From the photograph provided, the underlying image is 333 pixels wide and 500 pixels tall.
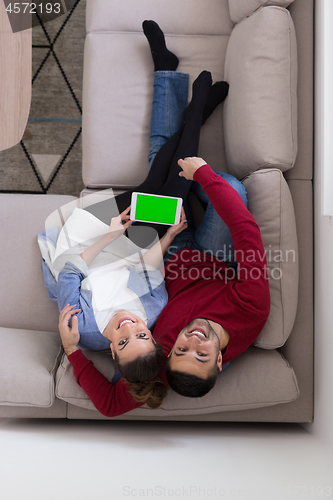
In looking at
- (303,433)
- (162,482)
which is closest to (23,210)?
(162,482)

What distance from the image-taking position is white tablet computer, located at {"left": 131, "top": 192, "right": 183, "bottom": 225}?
1366mm

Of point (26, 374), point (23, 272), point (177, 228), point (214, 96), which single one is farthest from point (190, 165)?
point (26, 374)

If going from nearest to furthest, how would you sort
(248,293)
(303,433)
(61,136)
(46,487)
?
(46,487), (248,293), (303,433), (61,136)

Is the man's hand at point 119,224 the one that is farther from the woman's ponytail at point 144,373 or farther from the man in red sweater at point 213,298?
the woman's ponytail at point 144,373

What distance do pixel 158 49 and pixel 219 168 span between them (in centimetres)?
55

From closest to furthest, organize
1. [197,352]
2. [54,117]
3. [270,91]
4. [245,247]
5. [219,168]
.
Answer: [197,352] < [245,247] < [270,91] < [219,168] < [54,117]

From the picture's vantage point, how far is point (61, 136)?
1907 mm

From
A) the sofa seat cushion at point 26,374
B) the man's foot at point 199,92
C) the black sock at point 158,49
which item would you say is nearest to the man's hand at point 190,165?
the man's foot at point 199,92

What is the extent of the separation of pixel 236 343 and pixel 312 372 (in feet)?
1.15

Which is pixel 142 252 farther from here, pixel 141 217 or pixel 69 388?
pixel 69 388

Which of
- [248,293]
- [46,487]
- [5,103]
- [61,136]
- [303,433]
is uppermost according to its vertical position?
[5,103]

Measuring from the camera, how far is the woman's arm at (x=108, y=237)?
1389 mm

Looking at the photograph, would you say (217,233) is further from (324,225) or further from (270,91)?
(270,91)

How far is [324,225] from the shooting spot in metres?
1.28
